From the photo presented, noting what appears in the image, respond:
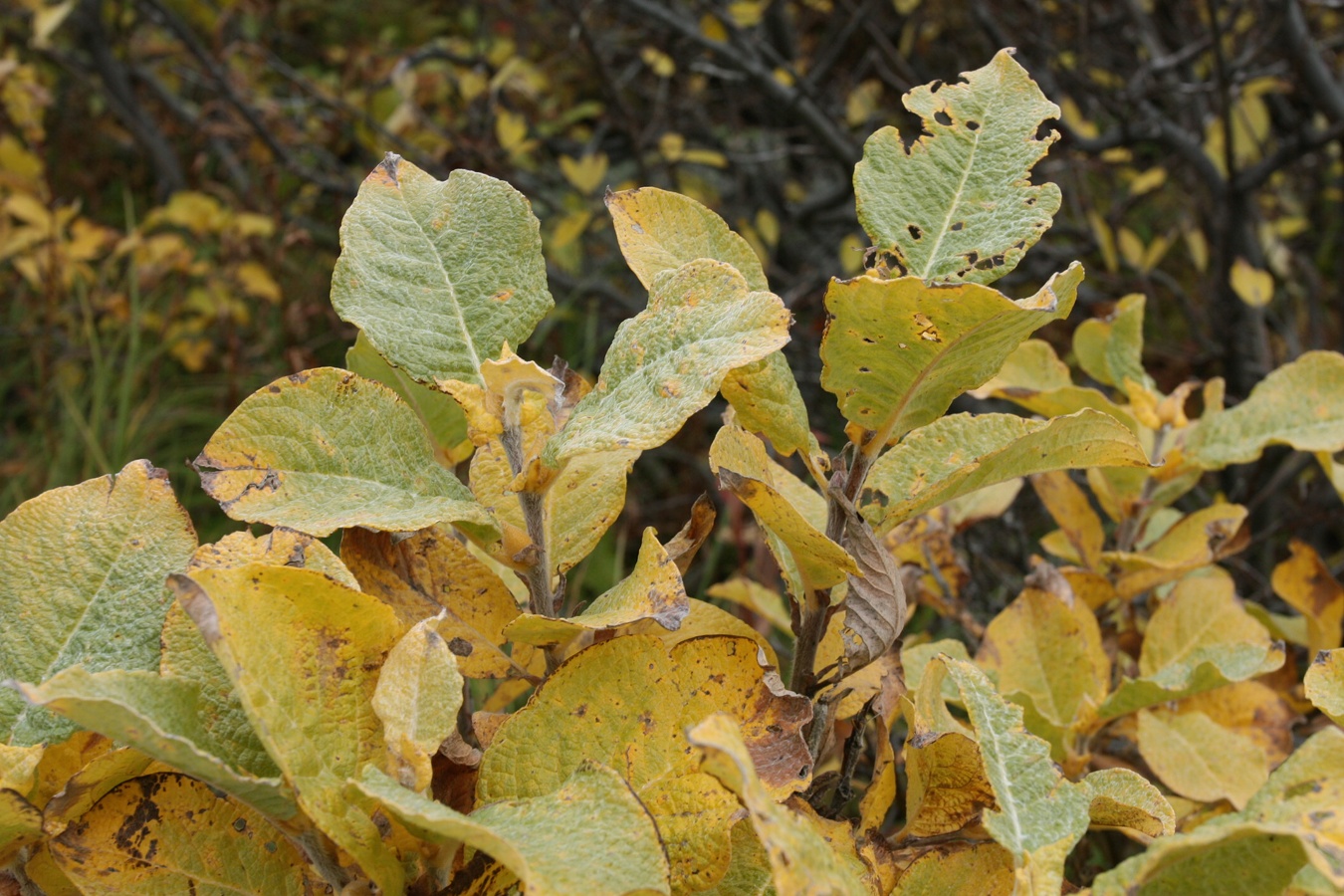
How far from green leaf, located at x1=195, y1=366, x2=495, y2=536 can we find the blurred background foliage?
0.99 metres

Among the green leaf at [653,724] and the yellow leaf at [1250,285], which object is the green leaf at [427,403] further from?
the yellow leaf at [1250,285]

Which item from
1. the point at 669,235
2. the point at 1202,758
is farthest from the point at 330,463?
the point at 1202,758

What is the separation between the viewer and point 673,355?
0.49m

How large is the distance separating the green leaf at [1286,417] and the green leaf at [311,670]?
0.69m

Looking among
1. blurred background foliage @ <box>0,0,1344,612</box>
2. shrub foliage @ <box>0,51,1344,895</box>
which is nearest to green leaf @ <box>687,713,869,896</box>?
shrub foliage @ <box>0,51,1344,895</box>

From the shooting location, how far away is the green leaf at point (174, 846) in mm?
486

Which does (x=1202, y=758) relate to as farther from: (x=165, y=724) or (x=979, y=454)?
(x=165, y=724)

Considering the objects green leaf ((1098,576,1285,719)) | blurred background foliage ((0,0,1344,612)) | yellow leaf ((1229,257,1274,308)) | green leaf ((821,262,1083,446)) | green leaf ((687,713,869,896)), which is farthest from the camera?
blurred background foliage ((0,0,1344,612))

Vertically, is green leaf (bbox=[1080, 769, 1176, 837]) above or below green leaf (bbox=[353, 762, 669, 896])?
below

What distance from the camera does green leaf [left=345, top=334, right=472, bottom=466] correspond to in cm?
64

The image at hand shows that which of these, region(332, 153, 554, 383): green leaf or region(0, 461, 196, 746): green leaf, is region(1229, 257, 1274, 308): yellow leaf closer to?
region(332, 153, 554, 383): green leaf

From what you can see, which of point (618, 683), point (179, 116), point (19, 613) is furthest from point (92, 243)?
point (618, 683)

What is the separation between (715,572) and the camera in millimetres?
2682

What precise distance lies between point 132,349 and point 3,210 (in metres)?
0.77
